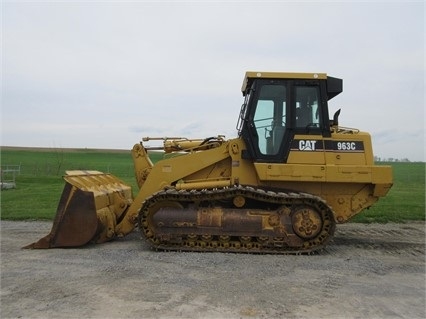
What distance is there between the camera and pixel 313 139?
8.73 m

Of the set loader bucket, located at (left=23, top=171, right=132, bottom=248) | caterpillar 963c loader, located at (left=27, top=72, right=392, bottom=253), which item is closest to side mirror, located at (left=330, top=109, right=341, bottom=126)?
caterpillar 963c loader, located at (left=27, top=72, right=392, bottom=253)

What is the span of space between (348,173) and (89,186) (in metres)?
5.31

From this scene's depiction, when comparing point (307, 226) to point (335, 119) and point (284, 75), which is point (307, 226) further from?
point (284, 75)

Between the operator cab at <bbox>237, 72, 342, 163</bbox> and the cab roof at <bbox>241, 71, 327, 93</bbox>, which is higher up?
the cab roof at <bbox>241, 71, 327, 93</bbox>

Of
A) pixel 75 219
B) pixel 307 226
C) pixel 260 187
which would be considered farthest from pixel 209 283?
pixel 75 219

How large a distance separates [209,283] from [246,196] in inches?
103

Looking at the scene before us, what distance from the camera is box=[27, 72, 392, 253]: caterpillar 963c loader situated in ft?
27.4

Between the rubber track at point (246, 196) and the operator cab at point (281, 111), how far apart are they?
79cm

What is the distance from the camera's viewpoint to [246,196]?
8.51 metres

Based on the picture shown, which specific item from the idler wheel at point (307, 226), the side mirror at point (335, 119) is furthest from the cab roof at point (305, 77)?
A: the idler wheel at point (307, 226)

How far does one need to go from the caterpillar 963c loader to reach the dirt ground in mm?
389

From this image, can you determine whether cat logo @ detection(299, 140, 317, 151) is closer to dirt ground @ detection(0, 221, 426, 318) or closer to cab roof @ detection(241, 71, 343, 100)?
cab roof @ detection(241, 71, 343, 100)

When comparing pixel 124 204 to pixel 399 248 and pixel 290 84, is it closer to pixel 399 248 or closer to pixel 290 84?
pixel 290 84

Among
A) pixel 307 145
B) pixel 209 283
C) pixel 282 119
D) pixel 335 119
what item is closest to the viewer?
pixel 209 283
